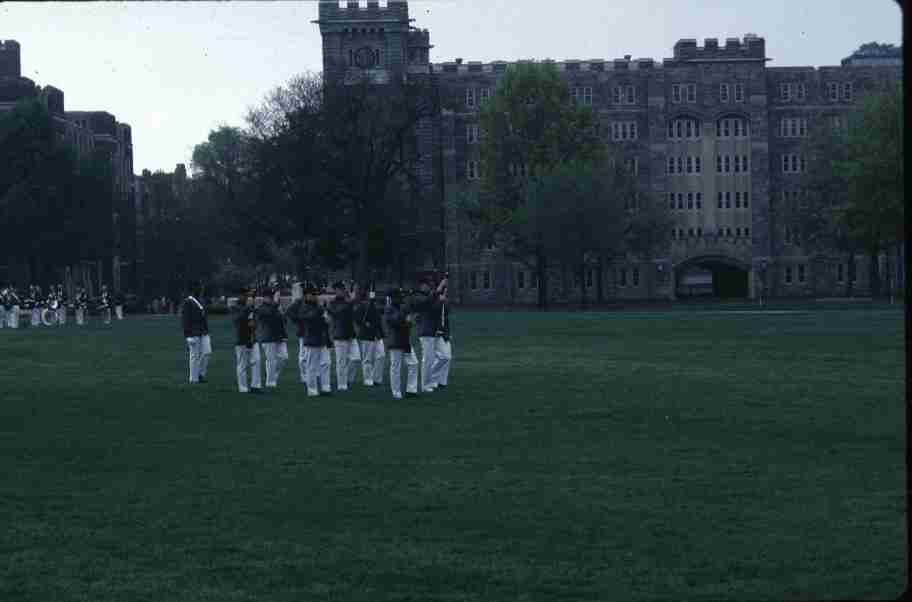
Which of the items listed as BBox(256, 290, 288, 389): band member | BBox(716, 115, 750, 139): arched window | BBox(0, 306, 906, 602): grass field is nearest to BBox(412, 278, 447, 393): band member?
BBox(0, 306, 906, 602): grass field

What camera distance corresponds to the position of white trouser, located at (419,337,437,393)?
28.1m

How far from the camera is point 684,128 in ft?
396

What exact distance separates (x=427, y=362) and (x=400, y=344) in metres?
0.70

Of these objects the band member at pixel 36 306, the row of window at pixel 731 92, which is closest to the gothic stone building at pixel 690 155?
the row of window at pixel 731 92

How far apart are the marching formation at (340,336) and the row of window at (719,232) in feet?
295

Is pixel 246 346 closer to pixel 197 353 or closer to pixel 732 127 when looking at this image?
pixel 197 353

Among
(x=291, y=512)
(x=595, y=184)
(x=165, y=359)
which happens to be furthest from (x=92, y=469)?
(x=595, y=184)

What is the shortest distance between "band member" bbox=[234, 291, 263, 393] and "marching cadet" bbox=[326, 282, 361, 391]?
1.50 m

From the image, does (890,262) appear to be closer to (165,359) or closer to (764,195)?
(764,195)

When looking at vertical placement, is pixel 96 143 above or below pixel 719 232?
above

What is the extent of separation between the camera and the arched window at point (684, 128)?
121 metres

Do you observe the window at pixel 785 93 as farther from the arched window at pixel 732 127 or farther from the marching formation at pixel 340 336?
the marching formation at pixel 340 336

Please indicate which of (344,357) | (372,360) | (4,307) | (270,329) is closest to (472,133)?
(4,307)

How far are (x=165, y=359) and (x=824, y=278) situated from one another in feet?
286
